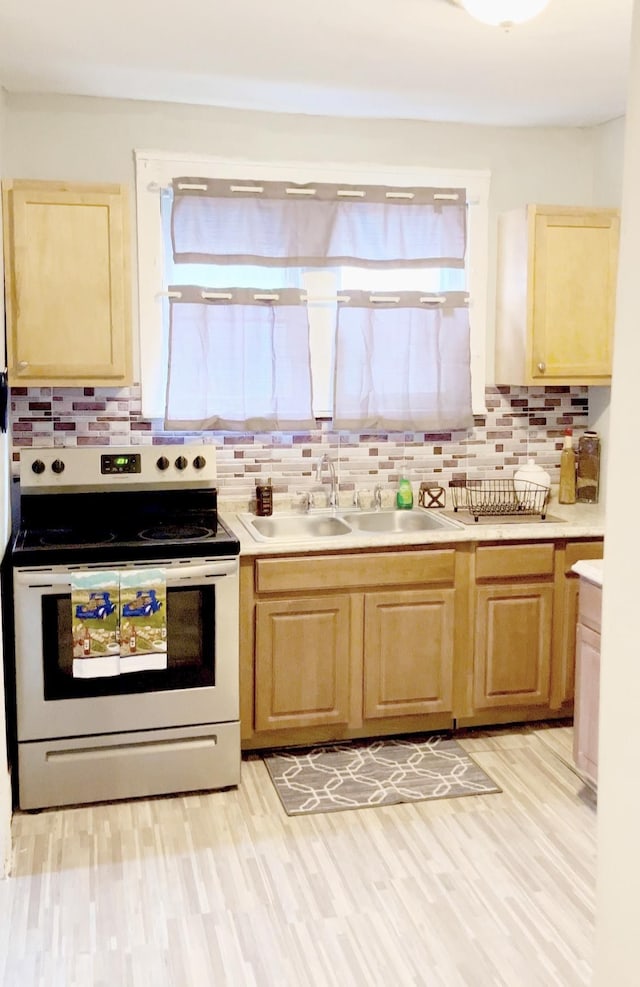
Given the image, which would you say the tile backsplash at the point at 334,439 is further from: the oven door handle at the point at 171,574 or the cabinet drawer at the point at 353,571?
the oven door handle at the point at 171,574

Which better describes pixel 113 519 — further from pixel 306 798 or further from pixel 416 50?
pixel 416 50

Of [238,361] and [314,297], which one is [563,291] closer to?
[314,297]

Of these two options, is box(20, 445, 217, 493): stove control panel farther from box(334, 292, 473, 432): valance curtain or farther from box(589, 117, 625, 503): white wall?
box(589, 117, 625, 503): white wall

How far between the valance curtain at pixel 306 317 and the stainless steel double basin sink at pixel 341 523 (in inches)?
14.9

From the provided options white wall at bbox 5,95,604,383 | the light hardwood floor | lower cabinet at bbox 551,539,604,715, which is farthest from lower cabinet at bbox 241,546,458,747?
white wall at bbox 5,95,604,383

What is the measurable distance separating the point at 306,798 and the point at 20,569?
1.27 m

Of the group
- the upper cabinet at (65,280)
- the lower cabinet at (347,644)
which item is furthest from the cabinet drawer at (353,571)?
the upper cabinet at (65,280)

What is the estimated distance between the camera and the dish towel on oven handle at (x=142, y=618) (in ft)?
10.7

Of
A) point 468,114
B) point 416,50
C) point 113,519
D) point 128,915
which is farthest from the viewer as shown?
point 468,114

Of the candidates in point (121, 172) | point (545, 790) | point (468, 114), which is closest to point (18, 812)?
point (545, 790)

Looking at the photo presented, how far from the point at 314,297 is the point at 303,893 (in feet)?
7.69

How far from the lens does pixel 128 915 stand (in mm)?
2674

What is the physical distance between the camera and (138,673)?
3348 mm

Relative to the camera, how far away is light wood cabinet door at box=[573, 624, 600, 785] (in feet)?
10.5
